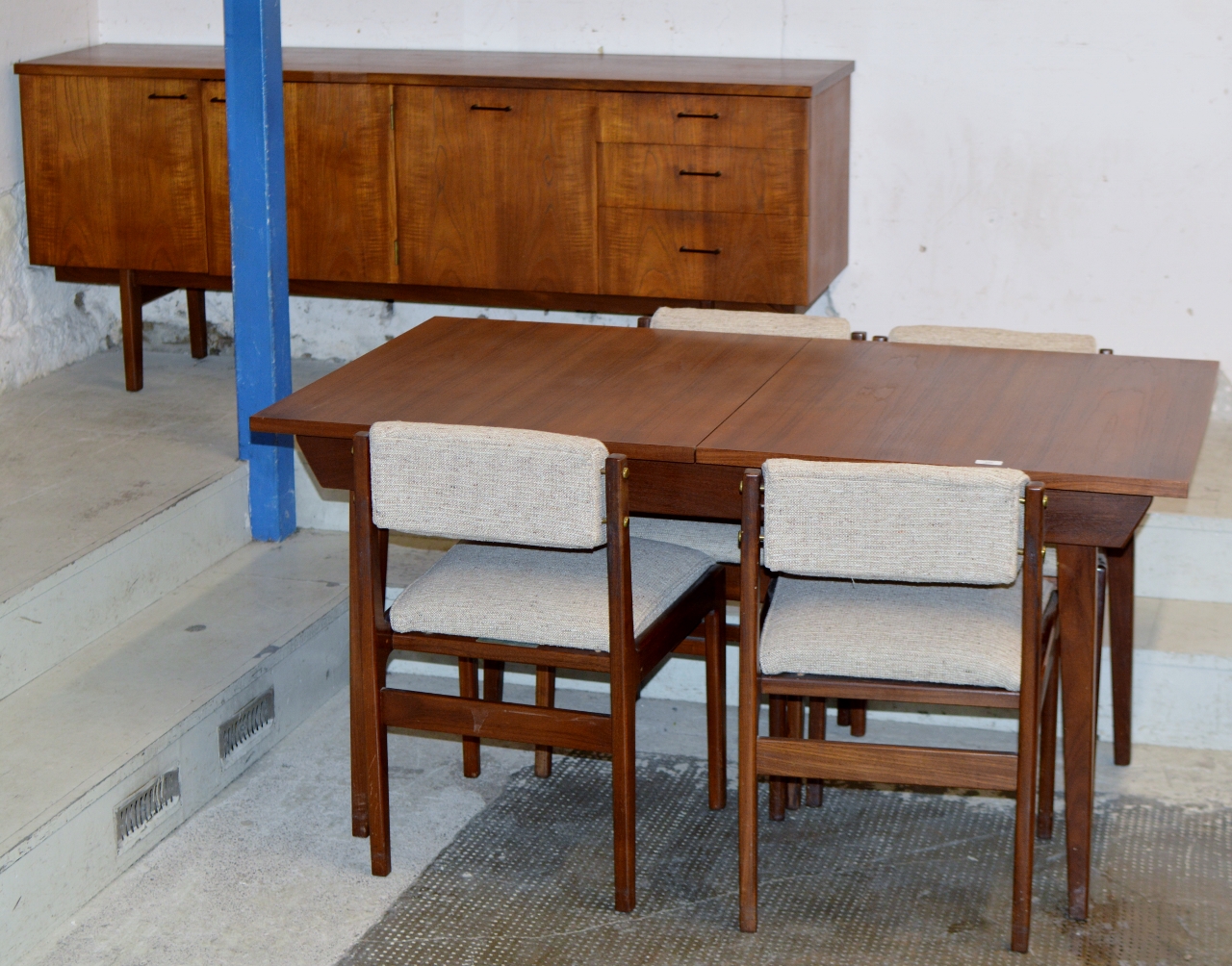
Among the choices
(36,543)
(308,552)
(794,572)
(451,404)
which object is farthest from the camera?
(308,552)

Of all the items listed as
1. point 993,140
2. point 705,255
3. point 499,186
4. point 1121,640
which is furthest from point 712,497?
point 993,140

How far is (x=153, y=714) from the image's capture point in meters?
3.13

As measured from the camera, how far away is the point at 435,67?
14.8 feet

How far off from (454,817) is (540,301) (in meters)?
1.82

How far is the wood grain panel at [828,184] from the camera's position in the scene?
4.23 meters

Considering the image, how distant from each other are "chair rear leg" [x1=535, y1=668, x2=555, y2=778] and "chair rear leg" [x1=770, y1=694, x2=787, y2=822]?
0.47 m

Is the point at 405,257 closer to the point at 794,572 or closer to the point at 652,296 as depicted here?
the point at 652,296

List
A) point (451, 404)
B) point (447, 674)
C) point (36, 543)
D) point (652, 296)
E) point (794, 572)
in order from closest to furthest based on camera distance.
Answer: point (794, 572)
point (451, 404)
point (36, 543)
point (447, 674)
point (652, 296)

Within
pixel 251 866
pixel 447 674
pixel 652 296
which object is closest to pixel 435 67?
pixel 652 296

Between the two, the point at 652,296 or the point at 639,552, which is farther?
the point at 652,296

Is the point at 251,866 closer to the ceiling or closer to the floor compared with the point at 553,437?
closer to the floor

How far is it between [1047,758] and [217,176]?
2.89 meters

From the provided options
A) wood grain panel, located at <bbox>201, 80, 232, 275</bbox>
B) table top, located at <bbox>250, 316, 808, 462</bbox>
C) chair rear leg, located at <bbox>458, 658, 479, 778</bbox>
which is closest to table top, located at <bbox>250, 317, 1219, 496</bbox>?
table top, located at <bbox>250, 316, 808, 462</bbox>

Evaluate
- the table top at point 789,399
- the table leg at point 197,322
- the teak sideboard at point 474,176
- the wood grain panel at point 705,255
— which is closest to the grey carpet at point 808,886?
the table top at point 789,399
